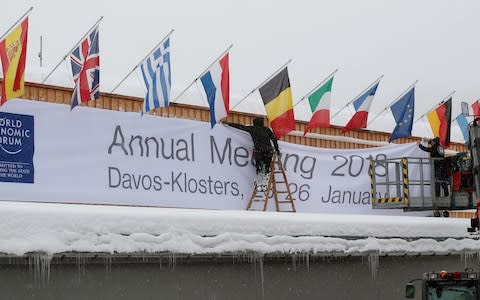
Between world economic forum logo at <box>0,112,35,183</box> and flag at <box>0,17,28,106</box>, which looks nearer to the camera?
flag at <box>0,17,28,106</box>

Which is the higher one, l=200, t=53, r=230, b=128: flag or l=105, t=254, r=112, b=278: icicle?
l=200, t=53, r=230, b=128: flag

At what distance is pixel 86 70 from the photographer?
12992mm

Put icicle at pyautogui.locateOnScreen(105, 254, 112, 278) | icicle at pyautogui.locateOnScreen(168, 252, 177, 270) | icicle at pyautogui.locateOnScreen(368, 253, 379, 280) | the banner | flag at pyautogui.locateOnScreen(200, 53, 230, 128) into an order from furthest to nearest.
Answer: flag at pyautogui.locateOnScreen(200, 53, 230, 128)
icicle at pyautogui.locateOnScreen(368, 253, 379, 280)
the banner
icicle at pyautogui.locateOnScreen(168, 252, 177, 270)
icicle at pyautogui.locateOnScreen(105, 254, 112, 278)

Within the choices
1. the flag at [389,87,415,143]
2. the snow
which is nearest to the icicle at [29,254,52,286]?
the snow

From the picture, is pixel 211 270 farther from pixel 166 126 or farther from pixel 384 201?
pixel 384 201

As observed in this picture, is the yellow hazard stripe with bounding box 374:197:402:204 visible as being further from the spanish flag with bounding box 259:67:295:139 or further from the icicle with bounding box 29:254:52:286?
Result: the icicle with bounding box 29:254:52:286

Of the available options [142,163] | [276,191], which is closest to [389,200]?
[276,191]

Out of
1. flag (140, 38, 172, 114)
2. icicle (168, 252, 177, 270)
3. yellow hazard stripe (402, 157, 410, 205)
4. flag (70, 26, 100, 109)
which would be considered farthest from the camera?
yellow hazard stripe (402, 157, 410, 205)

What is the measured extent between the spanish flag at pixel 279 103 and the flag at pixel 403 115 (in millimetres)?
3029

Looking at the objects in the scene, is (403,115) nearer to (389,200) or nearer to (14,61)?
(389,200)

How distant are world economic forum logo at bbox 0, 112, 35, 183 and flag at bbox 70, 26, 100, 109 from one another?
0.83 m

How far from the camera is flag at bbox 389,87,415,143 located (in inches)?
699

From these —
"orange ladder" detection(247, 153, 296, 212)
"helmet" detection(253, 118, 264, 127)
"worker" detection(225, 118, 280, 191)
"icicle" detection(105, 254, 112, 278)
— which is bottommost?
"icicle" detection(105, 254, 112, 278)

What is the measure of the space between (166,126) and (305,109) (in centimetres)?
505
